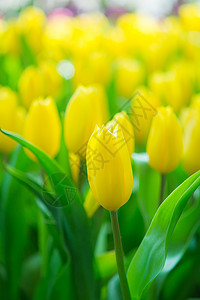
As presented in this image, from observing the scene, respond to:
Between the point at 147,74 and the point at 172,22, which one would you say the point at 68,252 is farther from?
the point at 172,22

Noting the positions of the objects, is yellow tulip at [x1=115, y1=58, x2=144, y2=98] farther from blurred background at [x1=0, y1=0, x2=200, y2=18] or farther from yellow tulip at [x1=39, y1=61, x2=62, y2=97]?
→ blurred background at [x1=0, y1=0, x2=200, y2=18]

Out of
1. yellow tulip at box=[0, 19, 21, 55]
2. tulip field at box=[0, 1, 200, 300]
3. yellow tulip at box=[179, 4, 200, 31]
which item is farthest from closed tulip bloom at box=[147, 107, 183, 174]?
yellow tulip at box=[179, 4, 200, 31]

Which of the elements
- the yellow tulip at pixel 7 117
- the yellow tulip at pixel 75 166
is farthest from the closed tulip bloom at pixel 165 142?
the yellow tulip at pixel 7 117

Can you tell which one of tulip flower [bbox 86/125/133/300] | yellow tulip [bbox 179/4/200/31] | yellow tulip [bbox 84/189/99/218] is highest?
tulip flower [bbox 86/125/133/300]

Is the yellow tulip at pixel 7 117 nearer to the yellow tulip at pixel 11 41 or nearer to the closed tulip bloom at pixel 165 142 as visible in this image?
the closed tulip bloom at pixel 165 142

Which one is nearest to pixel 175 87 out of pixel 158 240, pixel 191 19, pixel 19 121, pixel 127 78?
pixel 127 78

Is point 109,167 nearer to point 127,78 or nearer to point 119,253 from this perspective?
point 119,253

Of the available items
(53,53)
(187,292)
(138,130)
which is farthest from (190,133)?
(53,53)

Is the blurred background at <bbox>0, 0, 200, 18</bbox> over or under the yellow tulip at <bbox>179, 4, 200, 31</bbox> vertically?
under
